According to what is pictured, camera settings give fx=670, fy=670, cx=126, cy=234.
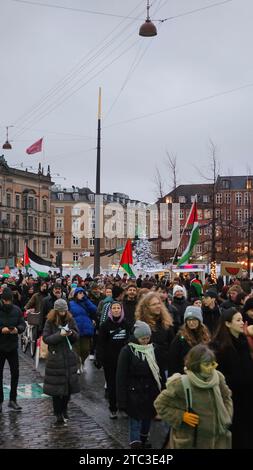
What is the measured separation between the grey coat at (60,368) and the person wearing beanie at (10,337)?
104 centimetres

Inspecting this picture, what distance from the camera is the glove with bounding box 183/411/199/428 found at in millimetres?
4988

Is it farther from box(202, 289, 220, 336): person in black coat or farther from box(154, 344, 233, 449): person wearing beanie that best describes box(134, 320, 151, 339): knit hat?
box(202, 289, 220, 336): person in black coat

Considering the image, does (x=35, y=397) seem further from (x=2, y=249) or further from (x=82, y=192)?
(x=82, y=192)

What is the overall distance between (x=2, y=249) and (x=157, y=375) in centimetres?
8762

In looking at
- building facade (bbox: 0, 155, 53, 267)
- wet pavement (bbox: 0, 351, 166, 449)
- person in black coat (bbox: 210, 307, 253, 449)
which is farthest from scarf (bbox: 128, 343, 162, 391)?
building facade (bbox: 0, 155, 53, 267)

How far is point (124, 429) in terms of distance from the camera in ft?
28.4

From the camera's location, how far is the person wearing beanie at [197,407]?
502cm

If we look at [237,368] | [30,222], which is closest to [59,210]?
[30,222]

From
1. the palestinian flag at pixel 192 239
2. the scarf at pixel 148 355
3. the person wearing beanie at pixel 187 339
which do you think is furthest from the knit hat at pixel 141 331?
the palestinian flag at pixel 192 239

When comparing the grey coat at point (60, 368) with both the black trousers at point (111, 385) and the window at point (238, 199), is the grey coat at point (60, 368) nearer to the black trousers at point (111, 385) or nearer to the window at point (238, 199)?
the black trousers at point (111, 385)

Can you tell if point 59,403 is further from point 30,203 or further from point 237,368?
point 30,203

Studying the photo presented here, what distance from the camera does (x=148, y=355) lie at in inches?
287

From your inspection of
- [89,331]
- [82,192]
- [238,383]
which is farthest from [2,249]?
[238,383]

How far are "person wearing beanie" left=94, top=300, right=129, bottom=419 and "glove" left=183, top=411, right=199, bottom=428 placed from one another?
443 cm
